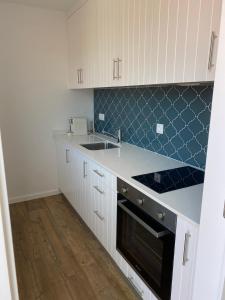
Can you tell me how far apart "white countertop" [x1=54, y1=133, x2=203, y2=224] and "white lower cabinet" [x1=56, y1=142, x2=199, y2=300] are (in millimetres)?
58

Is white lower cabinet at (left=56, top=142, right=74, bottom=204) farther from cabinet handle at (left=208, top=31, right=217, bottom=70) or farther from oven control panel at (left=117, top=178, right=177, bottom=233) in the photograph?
cabinet handle at (left=208, top=31, right=217, bottom=70)

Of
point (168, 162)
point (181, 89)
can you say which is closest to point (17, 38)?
point (181, 89)

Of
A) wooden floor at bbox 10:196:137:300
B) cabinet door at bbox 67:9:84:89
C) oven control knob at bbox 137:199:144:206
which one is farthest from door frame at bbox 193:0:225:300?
cabinet door at bbox 67:9:84:89

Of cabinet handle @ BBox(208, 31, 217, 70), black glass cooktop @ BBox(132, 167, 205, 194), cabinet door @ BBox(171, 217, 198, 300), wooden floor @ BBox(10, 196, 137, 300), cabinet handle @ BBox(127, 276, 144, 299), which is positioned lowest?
wooden floor @ BBox(10, 196, 137, 300)

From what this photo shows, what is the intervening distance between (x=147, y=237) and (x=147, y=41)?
1288 millimetres

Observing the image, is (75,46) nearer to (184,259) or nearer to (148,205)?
(148,205)

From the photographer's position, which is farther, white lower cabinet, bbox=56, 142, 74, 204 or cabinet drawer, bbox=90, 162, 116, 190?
white lower cabinet, bbox=56, 142, 74, 204

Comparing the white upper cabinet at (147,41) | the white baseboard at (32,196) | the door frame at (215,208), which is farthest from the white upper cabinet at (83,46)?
the door frame at (215,208)

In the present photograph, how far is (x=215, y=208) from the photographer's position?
89cm

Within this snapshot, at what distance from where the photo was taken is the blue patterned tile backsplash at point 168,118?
168 cm

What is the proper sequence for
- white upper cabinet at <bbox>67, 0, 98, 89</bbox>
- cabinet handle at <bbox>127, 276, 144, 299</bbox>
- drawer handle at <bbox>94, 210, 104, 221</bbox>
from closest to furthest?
cabinet handle at <bbox>127, 276, 144, 299</bbox> → drawer handle at <bbox>94, 210, 104, 221</bbox> → white upper cabinet at <bbox>67, 0, 98, 89</bbox>

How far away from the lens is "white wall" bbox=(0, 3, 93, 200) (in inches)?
110

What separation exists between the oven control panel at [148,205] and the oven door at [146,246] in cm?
4

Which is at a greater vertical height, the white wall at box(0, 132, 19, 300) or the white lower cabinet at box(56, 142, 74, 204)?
the white wall at box(0, 132, 19, 300)
